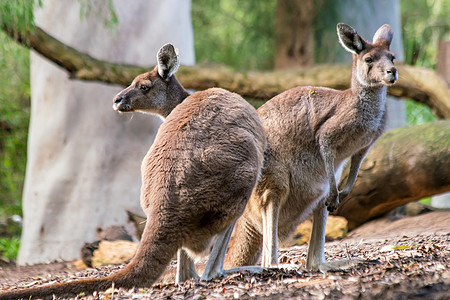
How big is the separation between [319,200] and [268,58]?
34.5 feet

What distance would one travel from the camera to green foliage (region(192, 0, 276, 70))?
14.3 m

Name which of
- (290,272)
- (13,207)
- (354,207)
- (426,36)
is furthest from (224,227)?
(426,36)

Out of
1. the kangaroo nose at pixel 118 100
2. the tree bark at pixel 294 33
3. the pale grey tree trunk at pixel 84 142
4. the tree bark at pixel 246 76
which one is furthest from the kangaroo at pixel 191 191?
the tree bark at pixel 294 33

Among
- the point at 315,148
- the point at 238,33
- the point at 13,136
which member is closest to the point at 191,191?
the point at 315,148

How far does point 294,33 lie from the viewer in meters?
13.2

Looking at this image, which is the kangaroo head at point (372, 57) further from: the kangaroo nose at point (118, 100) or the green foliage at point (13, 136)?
the green foliage at point (13, 136)

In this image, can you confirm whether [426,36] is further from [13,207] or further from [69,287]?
[69,287]

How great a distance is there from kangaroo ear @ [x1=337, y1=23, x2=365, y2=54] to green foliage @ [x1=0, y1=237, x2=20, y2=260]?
7.53m

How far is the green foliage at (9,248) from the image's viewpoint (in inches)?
399

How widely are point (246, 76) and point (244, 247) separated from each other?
425 cm

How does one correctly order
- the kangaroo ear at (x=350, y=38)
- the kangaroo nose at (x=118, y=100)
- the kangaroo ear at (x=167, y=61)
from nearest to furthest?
the kangaroo ear at (x=350, y=38) < the kangaroo ear at (x=167, y=61) < the kangaroo nose at (x=118, y=100)

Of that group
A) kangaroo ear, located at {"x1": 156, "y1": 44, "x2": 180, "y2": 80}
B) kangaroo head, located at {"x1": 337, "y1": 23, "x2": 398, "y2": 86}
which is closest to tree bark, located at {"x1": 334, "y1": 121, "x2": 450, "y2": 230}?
kangaroo head, located at {"x1": 337, "y1": 23, "x2": 398, "y2": 86}

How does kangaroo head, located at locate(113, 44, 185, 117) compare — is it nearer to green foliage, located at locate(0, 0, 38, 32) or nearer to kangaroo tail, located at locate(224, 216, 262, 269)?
kangaroo tail, located at locate(224, 216, 262, 269)

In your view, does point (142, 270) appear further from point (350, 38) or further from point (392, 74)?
point (350, 38)
